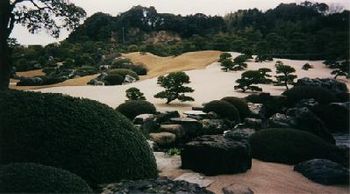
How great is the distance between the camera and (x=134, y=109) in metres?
17.1

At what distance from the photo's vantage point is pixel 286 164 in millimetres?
10781

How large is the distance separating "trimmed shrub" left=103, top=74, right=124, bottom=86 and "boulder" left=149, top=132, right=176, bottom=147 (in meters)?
20.6

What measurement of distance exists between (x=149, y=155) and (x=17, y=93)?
2.32 m

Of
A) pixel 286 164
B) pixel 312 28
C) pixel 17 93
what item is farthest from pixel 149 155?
pixel 312 28

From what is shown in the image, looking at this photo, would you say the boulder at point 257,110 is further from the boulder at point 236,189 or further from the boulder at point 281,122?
the boulder at point 236,189

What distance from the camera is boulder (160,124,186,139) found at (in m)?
13.1

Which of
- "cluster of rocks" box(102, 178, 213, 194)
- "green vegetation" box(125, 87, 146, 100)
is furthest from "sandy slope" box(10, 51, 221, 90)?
"cluster of rocks" box(102, 178, 213, 194)

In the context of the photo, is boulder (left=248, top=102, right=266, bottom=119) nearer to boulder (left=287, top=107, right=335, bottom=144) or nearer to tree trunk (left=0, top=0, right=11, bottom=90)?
boulder (left=287, top=107, right=335, bottom=144)

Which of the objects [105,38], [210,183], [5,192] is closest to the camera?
[5,192]

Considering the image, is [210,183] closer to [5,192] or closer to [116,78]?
[5,192]

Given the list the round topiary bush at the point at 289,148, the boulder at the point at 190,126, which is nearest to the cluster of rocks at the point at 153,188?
the round topiary bush at the point at 289,148

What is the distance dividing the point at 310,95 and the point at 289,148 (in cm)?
1070

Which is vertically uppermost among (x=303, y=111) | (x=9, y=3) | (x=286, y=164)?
(x=9, y=3)

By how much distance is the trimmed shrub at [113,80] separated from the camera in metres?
32.7
